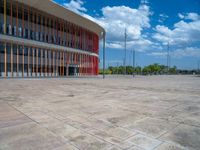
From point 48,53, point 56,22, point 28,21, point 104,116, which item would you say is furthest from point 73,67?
point 104,116

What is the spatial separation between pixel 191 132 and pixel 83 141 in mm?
2784

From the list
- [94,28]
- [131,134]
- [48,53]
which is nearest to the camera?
[131,134]

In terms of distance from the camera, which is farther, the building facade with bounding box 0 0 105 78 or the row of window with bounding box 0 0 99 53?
the row of window with bounding box 0 0 99 53

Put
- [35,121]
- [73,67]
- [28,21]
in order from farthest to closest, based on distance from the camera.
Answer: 1. [73,67]
2. [28,21]
3. [35,121]

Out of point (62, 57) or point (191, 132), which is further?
point (62, 57)

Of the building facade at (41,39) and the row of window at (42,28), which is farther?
the row of window at (42,28)

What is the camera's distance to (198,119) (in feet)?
16.7

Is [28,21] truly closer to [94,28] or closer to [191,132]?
[94,28]

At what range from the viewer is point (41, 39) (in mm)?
34406

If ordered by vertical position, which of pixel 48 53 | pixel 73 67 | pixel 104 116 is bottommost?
pixel 104 116

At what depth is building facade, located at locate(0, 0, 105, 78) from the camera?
2881 cm

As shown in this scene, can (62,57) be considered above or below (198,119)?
above

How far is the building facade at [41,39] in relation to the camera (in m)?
28.8

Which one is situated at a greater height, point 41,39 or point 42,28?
point 42,28
